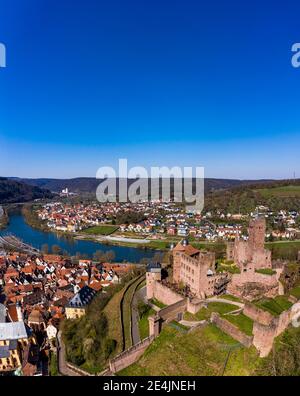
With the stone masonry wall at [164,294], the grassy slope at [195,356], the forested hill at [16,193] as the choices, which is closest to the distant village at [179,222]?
the stone masonry wall at [164,294]

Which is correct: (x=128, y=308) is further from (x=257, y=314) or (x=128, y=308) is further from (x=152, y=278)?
(x=257, y=314)

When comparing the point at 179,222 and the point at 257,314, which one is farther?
the point at 179,222

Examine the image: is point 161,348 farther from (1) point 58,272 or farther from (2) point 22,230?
(2) point 22,230

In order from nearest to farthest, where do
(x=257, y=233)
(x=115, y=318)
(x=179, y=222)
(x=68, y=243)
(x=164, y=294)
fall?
(x=257, y=233)
(x=115, y=318)
(x=164, y=294)
(x=68, y=243)
(x=179, y=222)

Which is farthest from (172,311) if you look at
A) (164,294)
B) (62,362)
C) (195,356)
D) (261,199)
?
(261,199)

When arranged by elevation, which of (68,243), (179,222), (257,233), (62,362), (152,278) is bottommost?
(68,243)

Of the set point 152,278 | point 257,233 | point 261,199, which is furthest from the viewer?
point 261,199
